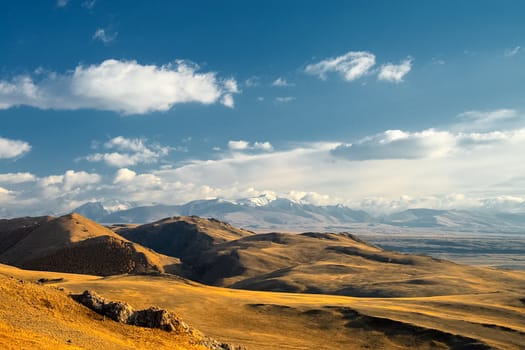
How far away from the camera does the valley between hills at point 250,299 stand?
101 ft

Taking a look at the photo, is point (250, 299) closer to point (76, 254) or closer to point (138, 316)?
point (138, 316)

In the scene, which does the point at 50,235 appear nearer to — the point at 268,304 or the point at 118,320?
the point at 268,304

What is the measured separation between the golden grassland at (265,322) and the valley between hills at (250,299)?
4.7 inches

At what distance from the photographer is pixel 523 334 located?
47688 millimetres

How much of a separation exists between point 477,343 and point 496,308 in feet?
62.7

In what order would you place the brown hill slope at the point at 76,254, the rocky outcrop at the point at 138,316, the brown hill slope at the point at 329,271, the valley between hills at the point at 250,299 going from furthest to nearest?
the brown hill slope at the point at 76,254 < the brown hill slope at the point at 329,271 < the rocky outcrop at the point at 138,316 < the valley between hills at the point at 250,299

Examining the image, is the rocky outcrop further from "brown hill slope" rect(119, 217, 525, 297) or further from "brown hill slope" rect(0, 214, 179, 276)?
"brown hill slope" rect(119, 217, 525, 297)

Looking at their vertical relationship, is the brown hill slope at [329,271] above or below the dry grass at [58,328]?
below

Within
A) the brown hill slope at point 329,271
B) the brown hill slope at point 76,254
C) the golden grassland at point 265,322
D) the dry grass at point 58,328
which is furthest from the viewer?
the brown hill slope at point 76,254

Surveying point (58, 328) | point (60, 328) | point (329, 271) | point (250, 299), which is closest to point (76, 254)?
point (250, 299)

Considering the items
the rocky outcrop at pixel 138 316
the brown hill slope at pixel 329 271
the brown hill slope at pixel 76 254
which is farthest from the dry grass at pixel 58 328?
the brown hill slope at pixel 329 271

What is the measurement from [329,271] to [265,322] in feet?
230

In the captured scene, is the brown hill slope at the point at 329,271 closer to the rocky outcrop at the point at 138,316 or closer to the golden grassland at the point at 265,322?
the golden grassland at the point at 265,322

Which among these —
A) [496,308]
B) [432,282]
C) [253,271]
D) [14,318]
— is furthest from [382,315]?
[253,271]
